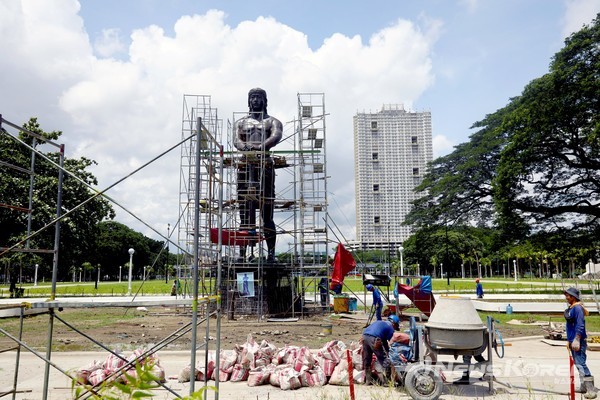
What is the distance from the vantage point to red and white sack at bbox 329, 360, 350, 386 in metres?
7.84

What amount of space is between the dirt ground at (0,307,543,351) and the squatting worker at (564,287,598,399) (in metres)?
5.96

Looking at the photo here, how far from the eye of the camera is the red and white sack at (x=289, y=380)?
7641 mm

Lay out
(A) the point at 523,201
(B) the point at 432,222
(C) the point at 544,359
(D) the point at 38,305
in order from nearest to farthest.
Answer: (D) the point at 38,305, (C) the point at 544,359, (A) the point at 523,201, (B) the point at 432,222

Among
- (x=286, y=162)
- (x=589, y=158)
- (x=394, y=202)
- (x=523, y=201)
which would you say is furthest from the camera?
(x=394, y=202)

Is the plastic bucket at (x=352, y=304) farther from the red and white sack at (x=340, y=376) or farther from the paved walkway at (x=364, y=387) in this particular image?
the red and white sack at (x=340, y=376)

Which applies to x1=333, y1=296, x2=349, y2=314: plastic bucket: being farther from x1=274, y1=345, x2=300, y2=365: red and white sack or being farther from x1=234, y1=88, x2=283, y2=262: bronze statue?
x1=274, y1=345, x2=300, y2=365: red and white sack

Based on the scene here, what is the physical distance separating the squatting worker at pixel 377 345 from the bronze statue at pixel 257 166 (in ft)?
35.9

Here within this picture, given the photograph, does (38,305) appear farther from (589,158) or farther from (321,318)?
(589,158)

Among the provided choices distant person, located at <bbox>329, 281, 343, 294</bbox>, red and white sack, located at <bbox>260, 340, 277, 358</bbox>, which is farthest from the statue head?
red and white sack, located at <bbox>260, 340, 277, 358</bbox>

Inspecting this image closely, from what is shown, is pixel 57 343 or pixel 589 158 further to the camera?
pixel 589 158

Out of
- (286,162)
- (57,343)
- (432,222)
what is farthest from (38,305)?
(432,222)

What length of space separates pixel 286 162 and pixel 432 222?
1766 centimetres

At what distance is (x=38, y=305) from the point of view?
5.48 meters

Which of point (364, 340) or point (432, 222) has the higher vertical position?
point (432, 222)
